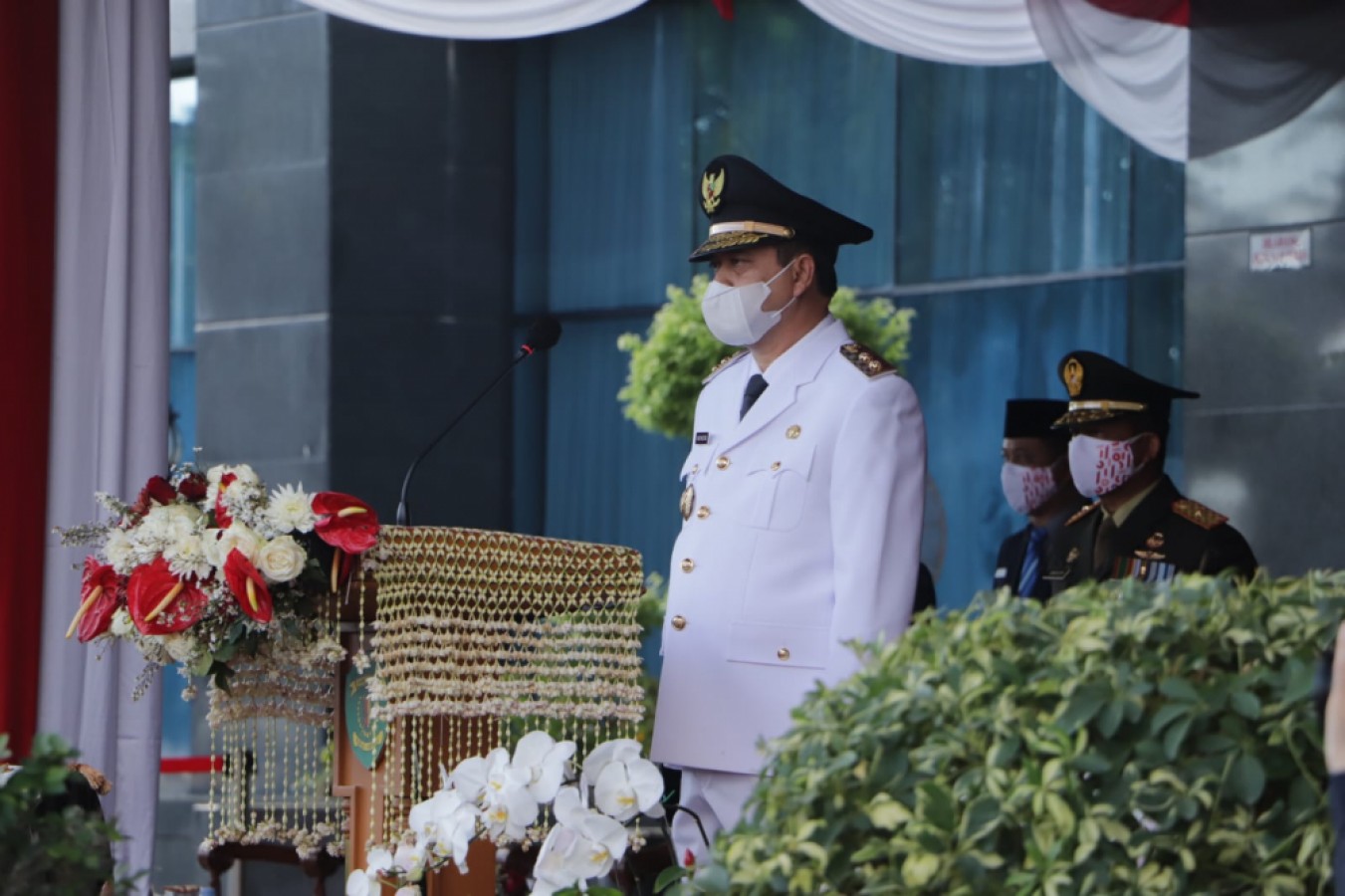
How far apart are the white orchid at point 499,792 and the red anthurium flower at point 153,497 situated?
1042 mm

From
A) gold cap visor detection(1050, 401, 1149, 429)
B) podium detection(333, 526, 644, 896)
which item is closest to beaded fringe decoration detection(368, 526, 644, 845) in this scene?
podium detection(333, 526, 644, 896)

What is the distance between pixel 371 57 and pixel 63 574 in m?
6.20

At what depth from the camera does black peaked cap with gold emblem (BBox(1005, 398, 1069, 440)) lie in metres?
6.70

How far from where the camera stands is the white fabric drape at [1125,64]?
5367 millimetres

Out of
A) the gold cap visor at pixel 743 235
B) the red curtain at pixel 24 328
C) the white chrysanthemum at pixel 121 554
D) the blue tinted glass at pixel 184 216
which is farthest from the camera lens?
the blue tinted glass at pixel 184 216

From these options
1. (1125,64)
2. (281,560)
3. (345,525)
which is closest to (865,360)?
(345,525)

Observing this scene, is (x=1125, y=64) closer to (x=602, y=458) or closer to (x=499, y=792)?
(x=499, y=792)

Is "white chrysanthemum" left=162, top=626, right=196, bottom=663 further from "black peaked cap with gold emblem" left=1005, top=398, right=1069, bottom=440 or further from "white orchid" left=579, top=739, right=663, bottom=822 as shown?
"black peaked cap with gold emblem" left=1005, top=398, right=1069, bottom=440

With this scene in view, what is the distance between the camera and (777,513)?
361cm

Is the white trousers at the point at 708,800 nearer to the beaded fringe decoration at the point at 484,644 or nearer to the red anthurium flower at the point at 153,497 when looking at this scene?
the beaded fringe decoration at the point at 484,644

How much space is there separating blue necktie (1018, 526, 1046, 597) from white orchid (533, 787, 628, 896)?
4.03 metres

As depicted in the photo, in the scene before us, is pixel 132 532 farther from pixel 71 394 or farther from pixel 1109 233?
pixel 1109 233

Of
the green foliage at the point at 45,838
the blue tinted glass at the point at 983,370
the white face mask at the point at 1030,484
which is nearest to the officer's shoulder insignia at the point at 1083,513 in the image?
the white face mask at the point at 1030,484

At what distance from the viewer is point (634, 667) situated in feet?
11.8
